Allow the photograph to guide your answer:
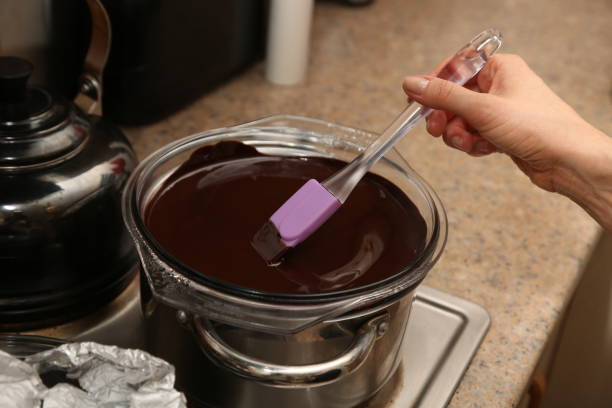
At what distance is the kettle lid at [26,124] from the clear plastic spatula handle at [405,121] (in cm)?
25

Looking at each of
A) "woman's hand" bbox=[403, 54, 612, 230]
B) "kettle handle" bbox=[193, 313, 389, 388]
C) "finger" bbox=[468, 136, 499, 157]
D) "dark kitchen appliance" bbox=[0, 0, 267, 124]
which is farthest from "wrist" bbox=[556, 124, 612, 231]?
"dark kitchen appliance" bbox=[0, 0, 267, 124]

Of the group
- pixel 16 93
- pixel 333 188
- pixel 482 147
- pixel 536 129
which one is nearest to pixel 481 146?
pixel 482 147

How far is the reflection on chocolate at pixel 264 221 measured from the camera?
0.58m

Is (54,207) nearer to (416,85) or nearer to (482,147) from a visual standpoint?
(416,85)

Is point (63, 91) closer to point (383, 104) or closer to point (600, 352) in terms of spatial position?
point (383, 104)

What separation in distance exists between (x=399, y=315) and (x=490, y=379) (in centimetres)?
20

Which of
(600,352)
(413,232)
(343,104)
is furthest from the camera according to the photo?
(343,104)

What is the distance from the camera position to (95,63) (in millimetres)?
861

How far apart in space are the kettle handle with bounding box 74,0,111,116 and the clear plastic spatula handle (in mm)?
333

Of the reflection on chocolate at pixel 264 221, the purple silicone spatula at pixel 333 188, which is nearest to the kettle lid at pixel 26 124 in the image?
the reflection on chocolate at pixel 264 221

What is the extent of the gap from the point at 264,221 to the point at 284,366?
0.13 m

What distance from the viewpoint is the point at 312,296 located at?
1.75 feet

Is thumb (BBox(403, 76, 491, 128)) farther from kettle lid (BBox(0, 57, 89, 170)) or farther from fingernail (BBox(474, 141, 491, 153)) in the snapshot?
kettle lid (BBox(0, 57, 89, 170))

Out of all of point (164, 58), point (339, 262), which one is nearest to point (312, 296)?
point (339, 262)
